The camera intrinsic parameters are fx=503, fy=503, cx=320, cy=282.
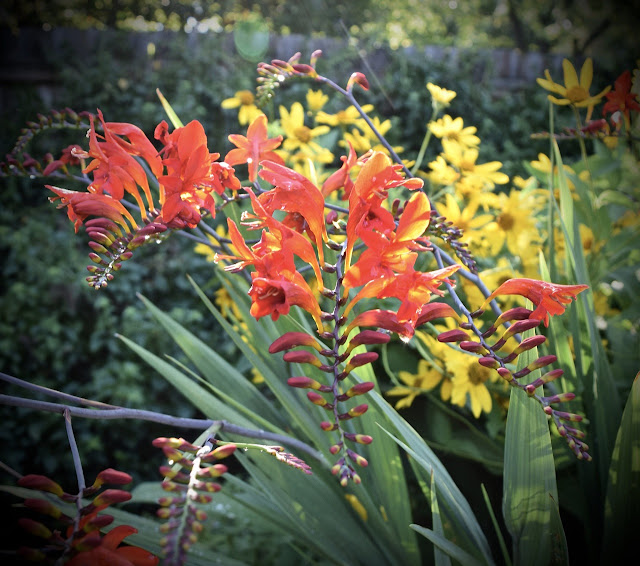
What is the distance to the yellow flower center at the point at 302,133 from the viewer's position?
1688mm

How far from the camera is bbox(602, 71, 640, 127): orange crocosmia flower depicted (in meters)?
1.01

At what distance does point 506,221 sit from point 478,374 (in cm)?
58

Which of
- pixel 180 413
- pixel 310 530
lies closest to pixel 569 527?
pixel 310 530

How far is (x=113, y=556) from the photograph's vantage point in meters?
0.51

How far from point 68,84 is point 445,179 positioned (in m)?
3.83

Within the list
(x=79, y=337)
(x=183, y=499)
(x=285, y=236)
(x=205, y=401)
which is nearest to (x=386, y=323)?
(x=285, y=236)

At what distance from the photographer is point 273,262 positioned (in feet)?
2.18

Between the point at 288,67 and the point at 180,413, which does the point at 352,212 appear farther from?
the point at 180,413

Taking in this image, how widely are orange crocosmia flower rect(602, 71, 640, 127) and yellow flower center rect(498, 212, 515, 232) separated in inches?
20.0

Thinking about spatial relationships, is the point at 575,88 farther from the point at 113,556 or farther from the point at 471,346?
the point at 113,556

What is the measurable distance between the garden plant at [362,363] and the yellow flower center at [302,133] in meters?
0.13

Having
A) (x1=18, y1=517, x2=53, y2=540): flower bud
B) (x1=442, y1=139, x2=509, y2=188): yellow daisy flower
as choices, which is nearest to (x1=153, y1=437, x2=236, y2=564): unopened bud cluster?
(x1=18, y1=517, x2=53, y2=540): flower bud

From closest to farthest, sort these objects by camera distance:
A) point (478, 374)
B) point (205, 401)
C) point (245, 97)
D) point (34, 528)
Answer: point (34, 528) → point (205, 401) → point (478, 374) → point (245, 97)

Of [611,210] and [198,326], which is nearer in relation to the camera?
[611,210]
